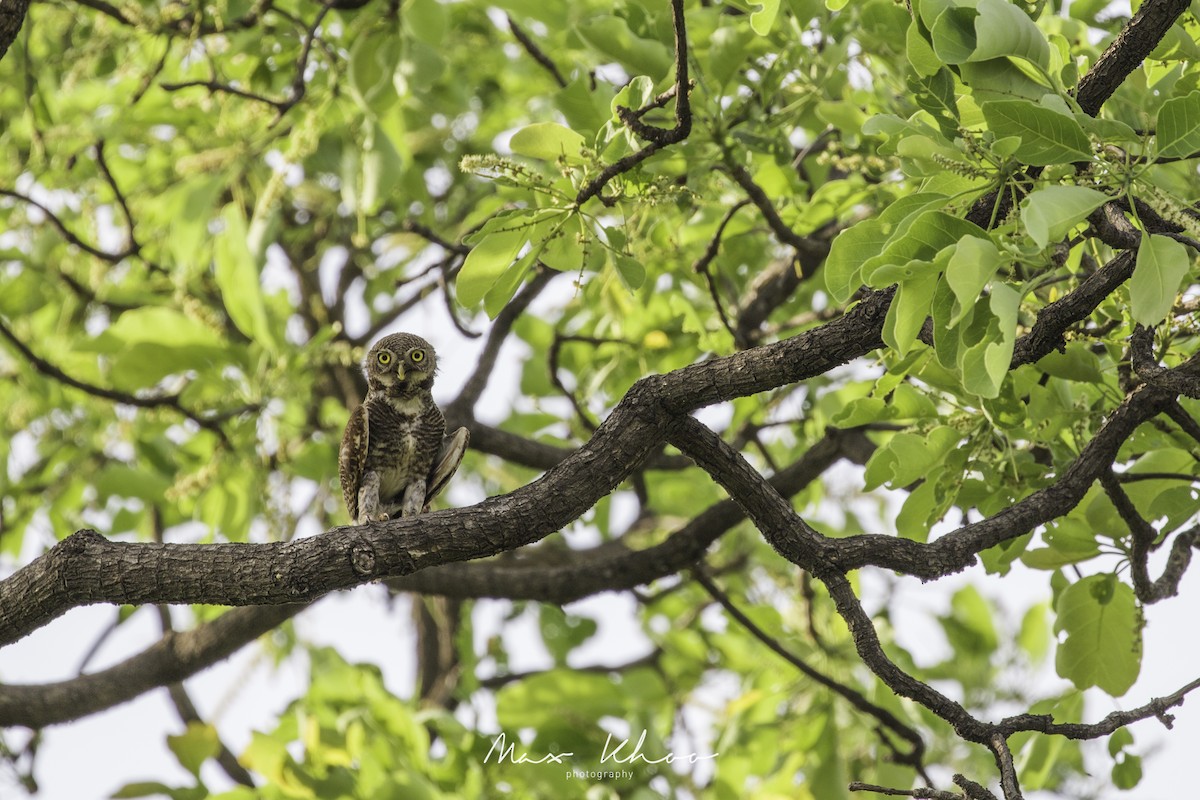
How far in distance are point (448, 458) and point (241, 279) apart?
115 cm

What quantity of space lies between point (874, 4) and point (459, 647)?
422cm

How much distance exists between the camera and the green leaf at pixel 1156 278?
→ 2.18m

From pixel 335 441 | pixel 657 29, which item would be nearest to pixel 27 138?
pixel 335 441

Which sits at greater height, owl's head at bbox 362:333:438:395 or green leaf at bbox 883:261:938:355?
owl's head at bbox 362:333:438:395

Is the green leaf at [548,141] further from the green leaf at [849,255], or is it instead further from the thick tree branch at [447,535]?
the green leaf at [849,255]

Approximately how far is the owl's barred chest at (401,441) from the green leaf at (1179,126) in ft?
9.27

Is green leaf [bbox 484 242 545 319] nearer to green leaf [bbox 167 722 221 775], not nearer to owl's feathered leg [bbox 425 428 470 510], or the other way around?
owl's feathered leg [bbox 425 428 470 510]

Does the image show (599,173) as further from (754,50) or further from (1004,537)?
(1004,537)

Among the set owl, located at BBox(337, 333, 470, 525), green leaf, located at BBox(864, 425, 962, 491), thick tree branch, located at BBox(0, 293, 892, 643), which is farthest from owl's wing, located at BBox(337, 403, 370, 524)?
green leaf, located at BBox(864, 425, 962, 491)

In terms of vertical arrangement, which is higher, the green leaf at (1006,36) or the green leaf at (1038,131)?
the green leaf at (1006,36)

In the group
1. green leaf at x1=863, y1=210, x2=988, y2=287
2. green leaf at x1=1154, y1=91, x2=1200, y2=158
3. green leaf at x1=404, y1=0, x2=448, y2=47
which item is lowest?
green leaf at x1=863, y1=210, x2=988, y2=287

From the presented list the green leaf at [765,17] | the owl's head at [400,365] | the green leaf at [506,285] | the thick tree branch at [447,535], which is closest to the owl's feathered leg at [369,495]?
the owl's head at [400,365]
